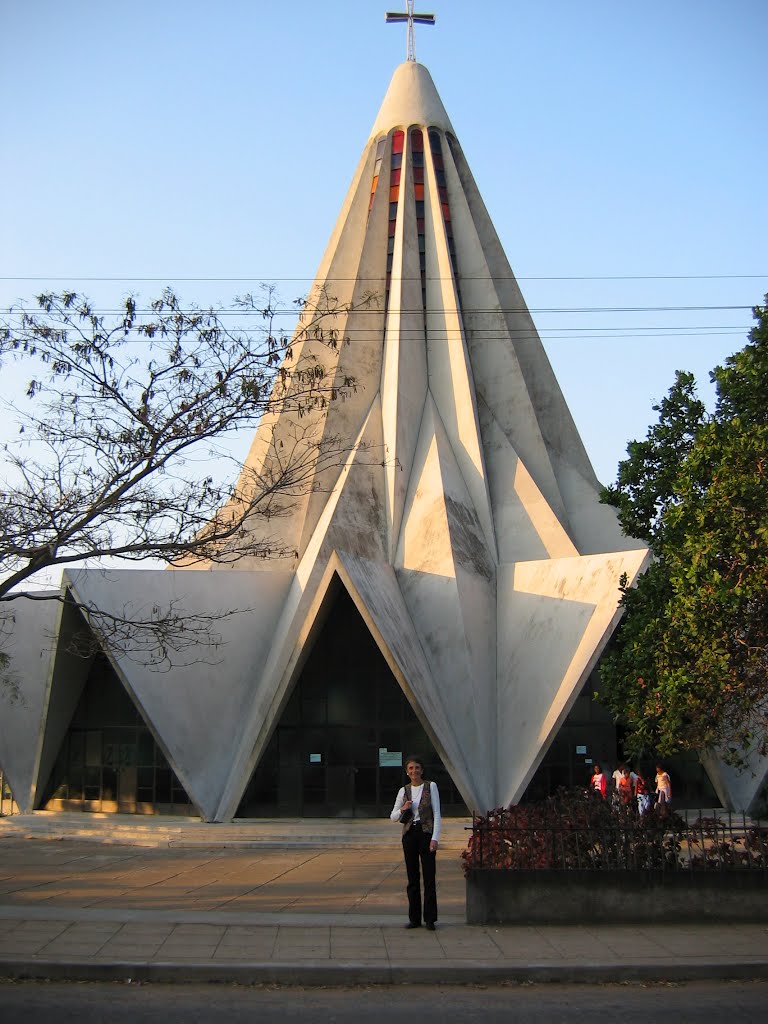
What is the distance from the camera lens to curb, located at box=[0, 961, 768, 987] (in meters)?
10.0

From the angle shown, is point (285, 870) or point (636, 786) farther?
point (636, 786)

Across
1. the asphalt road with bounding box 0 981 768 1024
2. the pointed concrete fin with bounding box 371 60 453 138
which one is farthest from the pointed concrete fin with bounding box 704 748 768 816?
the pointed concrete fin with bounding box 371 60 453 138

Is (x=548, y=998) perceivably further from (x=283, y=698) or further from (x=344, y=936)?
(x=283, y=698)

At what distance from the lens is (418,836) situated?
12273 mm

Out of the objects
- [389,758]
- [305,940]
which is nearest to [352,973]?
[305,940]

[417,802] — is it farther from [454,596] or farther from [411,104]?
[411,104]

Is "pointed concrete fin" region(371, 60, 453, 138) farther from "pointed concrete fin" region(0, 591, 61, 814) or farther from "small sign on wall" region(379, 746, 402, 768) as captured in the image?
"small sign on wall" region(379, 746, 402, 768)

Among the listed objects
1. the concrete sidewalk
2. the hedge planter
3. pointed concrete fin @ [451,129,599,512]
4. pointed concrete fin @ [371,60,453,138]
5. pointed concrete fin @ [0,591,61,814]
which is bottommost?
the concrete sidewalk

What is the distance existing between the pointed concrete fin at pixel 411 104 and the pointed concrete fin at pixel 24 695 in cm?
2085

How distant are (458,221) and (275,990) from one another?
31.4m

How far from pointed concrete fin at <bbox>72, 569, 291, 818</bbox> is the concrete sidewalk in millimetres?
9303

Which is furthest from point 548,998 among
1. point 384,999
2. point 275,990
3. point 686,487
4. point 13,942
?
point 686,487

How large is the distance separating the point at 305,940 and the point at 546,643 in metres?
16.9

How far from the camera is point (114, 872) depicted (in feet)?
61.1
